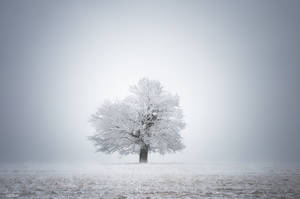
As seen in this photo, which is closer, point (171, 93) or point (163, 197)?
point (163, 197)

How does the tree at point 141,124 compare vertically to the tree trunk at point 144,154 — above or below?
above

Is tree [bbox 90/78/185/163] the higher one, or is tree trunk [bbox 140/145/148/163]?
tree [bbox 90/78/185/163]

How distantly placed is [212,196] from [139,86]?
2086cm

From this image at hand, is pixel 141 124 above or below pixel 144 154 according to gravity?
above

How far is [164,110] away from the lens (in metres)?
25.7

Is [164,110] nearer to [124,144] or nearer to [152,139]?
[152,139]

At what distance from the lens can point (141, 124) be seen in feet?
80.0

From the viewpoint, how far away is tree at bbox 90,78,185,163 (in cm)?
2400

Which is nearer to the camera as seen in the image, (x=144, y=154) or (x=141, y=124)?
(x=141, y=124)

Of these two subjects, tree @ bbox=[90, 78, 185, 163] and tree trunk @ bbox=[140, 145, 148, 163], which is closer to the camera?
tree @ bbox=[90, 78, 185, 163]

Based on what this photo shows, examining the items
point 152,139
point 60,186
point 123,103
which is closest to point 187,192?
point 60,186

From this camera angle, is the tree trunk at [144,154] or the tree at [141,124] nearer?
the tree at [141,124]

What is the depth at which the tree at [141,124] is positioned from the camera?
2400cm

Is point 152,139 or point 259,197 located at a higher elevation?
point 152,139
